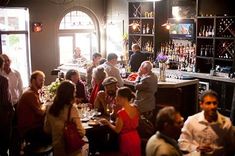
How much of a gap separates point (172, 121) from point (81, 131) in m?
1.56

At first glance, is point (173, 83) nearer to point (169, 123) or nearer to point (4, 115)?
point (4, 115)

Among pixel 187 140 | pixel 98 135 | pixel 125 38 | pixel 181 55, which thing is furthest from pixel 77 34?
pixel 187 140

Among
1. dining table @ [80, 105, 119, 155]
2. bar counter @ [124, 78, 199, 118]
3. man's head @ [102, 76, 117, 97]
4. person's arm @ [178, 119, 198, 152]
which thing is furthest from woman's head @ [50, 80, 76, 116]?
A: bar counter @ [124, 78, 199, 118]

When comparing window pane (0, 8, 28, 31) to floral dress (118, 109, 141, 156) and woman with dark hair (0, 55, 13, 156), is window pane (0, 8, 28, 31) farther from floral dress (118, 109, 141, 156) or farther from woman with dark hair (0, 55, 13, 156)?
floral dress (118, 109, 141, 156)

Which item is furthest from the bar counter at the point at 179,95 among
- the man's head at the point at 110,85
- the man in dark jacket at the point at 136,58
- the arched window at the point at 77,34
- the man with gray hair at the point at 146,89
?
the arched window at the point at 77,34

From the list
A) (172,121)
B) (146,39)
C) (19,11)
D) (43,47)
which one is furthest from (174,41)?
(172,121)

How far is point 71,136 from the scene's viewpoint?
417 centimetres

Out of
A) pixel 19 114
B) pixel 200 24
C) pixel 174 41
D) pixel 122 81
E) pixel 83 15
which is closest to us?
pixel 19 114

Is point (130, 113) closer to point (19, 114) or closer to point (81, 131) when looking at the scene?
point (81, 131)

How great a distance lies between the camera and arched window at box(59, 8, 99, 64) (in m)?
11.7

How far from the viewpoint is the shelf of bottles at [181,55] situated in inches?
381

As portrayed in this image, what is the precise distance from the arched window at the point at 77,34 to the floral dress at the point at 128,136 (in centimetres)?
706

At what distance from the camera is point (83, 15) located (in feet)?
39.7

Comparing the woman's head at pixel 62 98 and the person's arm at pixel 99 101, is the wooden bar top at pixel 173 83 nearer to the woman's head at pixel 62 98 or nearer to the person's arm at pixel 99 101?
the person's arm at pixel 99 101
